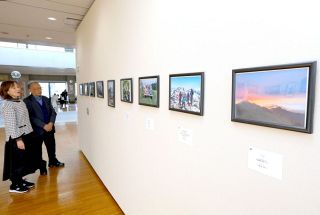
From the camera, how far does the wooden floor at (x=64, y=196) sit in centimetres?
259

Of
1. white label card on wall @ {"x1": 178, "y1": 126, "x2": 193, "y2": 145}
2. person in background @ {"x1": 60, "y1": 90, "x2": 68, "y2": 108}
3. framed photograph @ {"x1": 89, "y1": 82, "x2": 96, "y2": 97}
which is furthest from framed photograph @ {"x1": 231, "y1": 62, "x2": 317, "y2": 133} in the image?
person in background @ {"x1": 60, "y1": 90, "x2": 68, "y2": 108}

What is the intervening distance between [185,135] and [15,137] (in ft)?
8.61

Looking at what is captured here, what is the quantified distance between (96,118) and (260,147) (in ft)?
9.95

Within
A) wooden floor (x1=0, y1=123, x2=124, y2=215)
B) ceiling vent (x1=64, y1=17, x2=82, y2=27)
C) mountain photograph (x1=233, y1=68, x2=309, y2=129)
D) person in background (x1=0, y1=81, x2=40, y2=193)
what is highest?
ceiling vent (x1=64, y1=17, x2=82, y2=27)

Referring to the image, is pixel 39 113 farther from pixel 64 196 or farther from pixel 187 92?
pixel 187 92

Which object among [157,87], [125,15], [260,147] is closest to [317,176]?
[260,147]

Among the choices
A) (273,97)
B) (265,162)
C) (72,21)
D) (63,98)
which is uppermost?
(72,21)

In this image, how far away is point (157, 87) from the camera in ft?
5.41

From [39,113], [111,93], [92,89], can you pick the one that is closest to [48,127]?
[39,113]

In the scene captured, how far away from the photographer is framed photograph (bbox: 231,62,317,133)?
741mm

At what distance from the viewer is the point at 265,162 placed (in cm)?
91

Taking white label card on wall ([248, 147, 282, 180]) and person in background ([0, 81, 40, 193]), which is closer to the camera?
white label card on wall ([248, 147, 282, 180])

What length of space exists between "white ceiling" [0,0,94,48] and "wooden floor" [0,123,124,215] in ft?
9.77

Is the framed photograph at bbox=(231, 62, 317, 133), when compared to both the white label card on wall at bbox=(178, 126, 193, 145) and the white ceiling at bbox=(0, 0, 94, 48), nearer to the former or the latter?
the white label card on wall at bbox=(178, 126, 193, 145)
